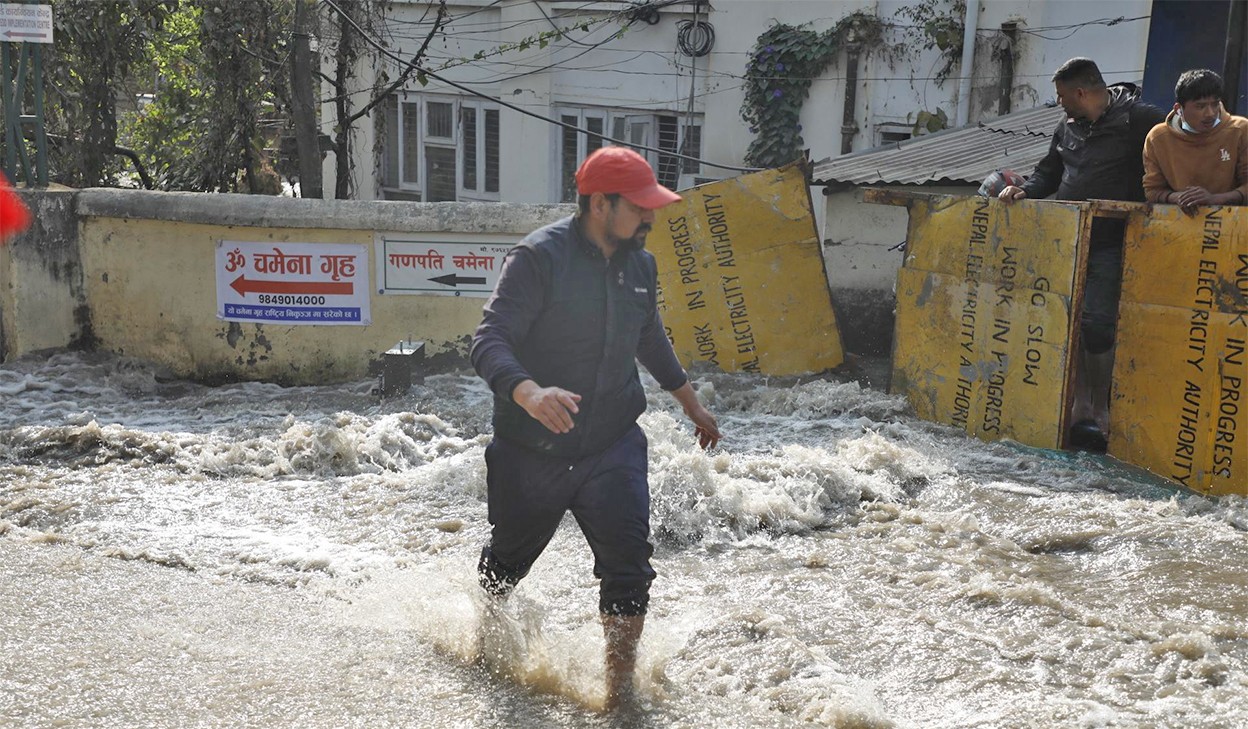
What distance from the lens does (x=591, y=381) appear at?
13.6 feet

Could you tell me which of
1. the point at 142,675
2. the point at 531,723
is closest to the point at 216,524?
the point at 142,675

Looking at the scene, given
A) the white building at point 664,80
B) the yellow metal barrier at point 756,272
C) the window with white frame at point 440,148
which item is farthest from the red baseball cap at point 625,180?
the window with white frame at point 440,148

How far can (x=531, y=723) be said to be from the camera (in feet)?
13.2

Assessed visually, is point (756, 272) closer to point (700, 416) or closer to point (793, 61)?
point (700, 416)

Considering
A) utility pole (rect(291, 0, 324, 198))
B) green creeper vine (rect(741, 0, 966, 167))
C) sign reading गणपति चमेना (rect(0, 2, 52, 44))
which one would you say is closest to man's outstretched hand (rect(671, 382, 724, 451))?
utility pole (rect(291, 0, 324, 198))

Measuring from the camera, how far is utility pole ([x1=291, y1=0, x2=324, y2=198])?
10.6 meters

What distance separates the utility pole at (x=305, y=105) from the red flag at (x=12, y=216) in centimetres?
234

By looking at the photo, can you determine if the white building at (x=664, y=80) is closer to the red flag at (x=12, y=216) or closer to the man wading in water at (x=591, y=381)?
the red flag at (x=12, y=216)

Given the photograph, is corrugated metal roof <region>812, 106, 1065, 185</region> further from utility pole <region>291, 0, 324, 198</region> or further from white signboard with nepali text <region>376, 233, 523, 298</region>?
utility pole <region>291, 0, 324, 198</region>

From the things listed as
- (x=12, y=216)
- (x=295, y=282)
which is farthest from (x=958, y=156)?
(x=12, y=216)

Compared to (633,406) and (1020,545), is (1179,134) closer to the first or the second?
(1020,545)

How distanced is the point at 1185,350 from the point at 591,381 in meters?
3.73

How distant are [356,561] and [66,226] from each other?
203 inches

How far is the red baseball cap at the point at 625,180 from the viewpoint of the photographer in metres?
3.99
